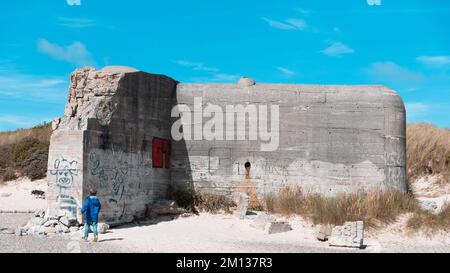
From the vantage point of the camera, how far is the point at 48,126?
95.4 feet

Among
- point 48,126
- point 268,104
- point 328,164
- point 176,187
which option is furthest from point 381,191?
point 48,126

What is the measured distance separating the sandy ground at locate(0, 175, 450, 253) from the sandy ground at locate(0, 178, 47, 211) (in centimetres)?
487

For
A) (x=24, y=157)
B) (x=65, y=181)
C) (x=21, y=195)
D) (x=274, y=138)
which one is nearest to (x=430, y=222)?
(x=274, y=138)

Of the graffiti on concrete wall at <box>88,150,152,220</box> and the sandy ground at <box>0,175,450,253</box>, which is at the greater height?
the graffiti on concrete wall at <box>88,150,152,220</box>

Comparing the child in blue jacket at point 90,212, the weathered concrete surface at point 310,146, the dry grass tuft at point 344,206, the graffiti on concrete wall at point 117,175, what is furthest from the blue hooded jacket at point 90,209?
the dry grass tuft at point 344,206

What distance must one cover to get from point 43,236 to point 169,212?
3.53 meters

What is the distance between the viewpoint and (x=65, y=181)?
1160 cm

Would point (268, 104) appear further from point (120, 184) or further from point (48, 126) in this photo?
point (48, 126)

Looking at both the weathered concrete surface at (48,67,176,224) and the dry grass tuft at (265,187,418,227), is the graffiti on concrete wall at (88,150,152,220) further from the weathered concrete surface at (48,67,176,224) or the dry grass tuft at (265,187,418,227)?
the dry grass tuft at (265,187,418,227)

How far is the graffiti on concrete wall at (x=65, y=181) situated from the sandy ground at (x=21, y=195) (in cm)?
790

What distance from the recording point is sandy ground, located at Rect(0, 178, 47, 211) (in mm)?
19312

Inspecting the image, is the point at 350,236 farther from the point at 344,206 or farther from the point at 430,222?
the point at 430,222

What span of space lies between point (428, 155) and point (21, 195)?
15379 millimetres

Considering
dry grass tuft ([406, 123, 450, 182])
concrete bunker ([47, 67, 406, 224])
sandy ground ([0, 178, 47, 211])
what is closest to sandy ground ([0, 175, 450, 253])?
concrete bunker ([47, 67, 406, 224])
